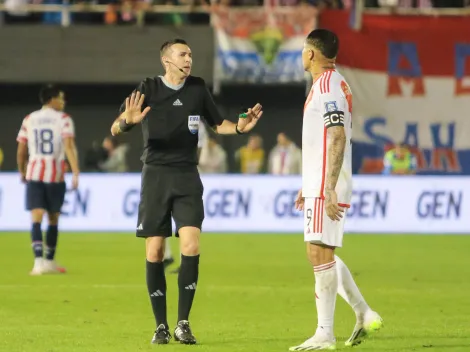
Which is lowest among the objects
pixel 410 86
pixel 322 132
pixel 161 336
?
pixel 161 336

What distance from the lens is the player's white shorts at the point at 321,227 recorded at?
345 inches

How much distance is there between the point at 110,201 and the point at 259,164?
6545mm

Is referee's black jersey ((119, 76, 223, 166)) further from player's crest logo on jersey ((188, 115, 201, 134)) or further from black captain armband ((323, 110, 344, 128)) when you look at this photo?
black captain armband ((323, 110, 344, 128))

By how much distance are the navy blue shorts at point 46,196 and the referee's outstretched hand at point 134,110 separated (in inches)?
261

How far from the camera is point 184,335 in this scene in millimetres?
9250

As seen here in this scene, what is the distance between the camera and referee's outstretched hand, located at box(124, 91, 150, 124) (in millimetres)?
9180

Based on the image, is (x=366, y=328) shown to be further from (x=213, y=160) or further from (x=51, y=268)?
(x=213, y=160)

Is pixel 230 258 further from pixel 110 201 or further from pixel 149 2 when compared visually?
pixel 149 2

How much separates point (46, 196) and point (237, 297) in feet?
12.1

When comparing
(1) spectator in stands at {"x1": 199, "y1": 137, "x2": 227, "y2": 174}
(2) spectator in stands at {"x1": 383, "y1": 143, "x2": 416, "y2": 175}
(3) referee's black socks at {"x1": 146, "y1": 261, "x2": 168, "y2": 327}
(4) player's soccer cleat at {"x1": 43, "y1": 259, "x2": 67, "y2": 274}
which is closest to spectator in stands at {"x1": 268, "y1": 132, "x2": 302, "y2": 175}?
(1) spectator in stands at {"x1": 199, "y1": 137, "x2": 227, "y2": 174}

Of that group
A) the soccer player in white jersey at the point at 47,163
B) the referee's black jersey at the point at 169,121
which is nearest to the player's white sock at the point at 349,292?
the referee's black jersey at the point at 169,121

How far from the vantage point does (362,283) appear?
1475 cm

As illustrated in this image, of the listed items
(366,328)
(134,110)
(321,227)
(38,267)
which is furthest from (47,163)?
(321,227)

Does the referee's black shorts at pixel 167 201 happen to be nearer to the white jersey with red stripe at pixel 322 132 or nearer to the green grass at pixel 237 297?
the green grass at pixel 237 297
